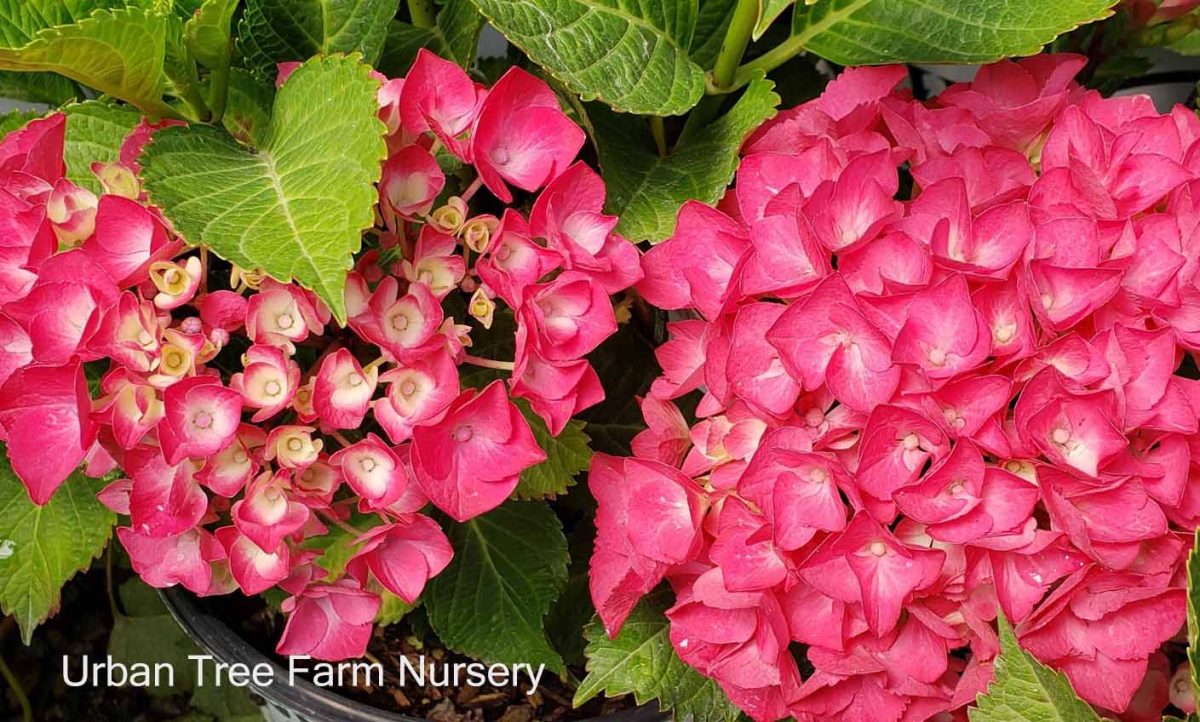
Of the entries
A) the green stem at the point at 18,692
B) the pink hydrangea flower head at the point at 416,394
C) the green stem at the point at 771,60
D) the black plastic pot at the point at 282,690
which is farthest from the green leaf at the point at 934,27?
the green stem at the point at 18,692

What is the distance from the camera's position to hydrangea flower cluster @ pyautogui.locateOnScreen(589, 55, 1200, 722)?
1.61 feet

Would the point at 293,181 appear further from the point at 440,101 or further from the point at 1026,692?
the point at 1026,692

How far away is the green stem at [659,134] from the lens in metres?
0.64

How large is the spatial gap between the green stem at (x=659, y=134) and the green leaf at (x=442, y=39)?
104 millimetres

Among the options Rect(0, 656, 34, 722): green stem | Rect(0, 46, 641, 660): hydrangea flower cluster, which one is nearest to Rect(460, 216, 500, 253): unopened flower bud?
Rect(0, 46, 641, 660): hydrangea flower cluster

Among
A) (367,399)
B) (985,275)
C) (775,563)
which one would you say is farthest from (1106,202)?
(367,399)

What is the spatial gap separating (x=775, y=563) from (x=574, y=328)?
0.13 m

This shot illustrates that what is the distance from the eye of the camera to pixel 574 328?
1.75 feet

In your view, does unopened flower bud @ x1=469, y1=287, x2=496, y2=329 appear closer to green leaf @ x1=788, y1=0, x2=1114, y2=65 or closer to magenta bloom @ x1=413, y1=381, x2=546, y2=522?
magenta bloom @ x1=413, y1=381, x2=546, y2=522

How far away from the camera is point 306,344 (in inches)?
22.5

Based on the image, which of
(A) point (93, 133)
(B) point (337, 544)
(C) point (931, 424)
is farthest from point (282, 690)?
(C) point (931, 424)

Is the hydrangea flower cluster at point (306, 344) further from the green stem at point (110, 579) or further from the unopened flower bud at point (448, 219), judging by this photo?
the green stem at point (110, 579)

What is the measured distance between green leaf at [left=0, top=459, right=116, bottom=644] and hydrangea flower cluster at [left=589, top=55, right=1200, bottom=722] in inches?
11.3

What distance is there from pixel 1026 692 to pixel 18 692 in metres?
0.80
